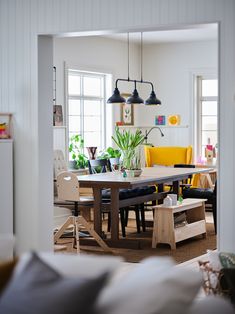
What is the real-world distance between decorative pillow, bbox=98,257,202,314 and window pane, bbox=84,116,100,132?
8961 millimetres

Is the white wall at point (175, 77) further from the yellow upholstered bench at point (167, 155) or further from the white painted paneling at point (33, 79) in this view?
the white painted paneling at point (33, 79)

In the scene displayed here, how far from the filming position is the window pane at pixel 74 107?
1051 centimetres

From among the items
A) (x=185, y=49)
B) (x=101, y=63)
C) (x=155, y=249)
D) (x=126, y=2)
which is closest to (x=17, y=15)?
(x=126, y=2)

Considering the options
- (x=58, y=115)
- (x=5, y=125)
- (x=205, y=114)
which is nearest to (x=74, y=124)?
(x=58, y=115)

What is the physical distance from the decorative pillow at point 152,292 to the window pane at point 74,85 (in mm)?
8599

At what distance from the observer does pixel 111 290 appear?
1906 millimetres

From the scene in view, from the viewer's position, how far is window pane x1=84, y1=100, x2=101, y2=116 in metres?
10.9

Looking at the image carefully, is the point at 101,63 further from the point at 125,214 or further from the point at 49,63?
the point at 49,63

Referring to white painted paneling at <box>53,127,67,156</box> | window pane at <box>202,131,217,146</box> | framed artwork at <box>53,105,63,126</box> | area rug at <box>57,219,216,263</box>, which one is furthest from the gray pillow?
window pane at <box>202,131,217,146</box>

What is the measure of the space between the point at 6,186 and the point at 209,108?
626 cm

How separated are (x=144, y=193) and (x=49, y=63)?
8.84 ft

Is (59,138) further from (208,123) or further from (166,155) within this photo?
(208,123)

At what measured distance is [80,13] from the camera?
6102 millimetres

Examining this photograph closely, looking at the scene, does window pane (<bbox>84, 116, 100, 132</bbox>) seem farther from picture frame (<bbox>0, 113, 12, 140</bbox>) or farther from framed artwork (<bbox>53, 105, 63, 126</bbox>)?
picture frame (<bbox>0, 113, 12, 140</bbox>)
